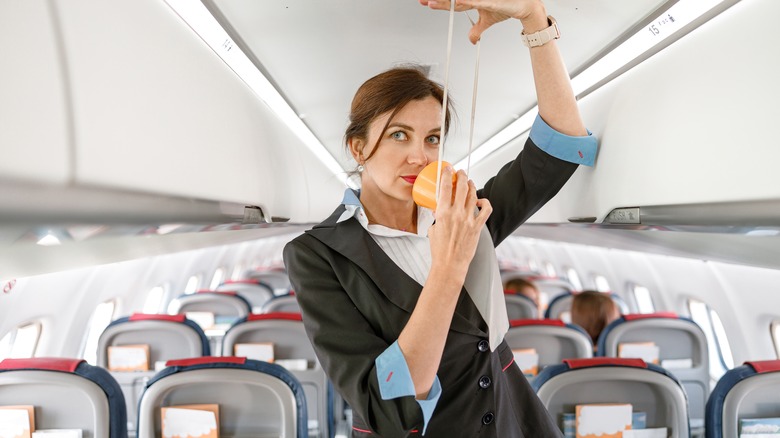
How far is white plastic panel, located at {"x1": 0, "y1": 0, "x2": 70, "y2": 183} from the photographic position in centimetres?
135

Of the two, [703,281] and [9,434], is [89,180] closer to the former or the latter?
[9,434]

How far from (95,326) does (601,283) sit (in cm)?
724

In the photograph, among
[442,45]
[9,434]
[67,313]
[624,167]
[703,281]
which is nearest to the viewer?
[9,434]

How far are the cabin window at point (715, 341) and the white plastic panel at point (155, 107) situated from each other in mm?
4531

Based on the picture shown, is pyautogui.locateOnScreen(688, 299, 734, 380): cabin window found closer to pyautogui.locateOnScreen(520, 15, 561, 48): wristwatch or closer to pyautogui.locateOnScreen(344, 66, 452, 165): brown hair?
pyautogui.locateOnScreen(520, 15, 561, 48): wristwatch

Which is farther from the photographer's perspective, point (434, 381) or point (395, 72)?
point (395, 72)

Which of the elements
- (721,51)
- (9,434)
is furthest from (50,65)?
(721,51)

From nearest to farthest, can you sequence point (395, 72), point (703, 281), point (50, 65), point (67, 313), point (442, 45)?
point (50, 65), point (395, 72), point (442, 45), point (67, 313), point (703, 281)

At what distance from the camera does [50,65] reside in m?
1.53

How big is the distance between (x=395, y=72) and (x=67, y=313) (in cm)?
473

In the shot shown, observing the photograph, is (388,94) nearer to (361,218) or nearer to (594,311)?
(361,218)

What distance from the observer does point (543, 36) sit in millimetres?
Answer: 1895

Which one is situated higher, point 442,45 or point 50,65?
point 442,45

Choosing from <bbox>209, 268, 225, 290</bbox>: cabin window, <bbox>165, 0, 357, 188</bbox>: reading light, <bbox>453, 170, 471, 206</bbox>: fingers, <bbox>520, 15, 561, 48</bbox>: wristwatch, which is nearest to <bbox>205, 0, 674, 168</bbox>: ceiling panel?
<bbox>165, 0, 357, 188</bbox>: reading light
